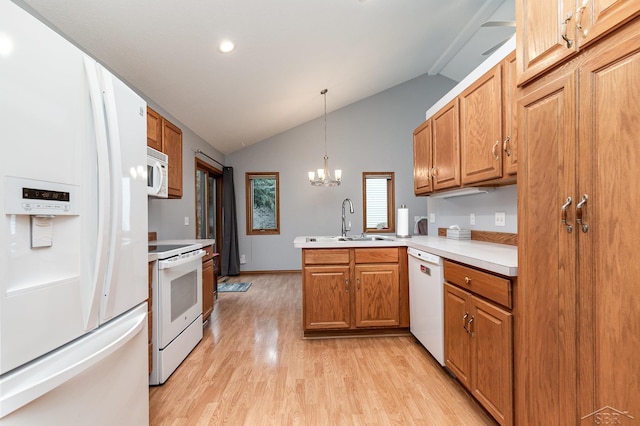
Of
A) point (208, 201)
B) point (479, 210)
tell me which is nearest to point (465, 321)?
point (479, 210)

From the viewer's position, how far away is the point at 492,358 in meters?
1.46

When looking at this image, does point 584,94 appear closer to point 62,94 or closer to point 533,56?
point 533,56

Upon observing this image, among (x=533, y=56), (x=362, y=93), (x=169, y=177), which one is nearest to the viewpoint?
(x=533, y=56)

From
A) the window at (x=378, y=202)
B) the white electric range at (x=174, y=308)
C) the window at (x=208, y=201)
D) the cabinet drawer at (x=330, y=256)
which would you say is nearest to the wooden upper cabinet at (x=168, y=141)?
the white electric range at (x=174, y=308)

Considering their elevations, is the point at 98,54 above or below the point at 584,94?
above

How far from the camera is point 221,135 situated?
464cm

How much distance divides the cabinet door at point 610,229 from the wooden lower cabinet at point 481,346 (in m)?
0.45

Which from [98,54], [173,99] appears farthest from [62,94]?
[173,99]

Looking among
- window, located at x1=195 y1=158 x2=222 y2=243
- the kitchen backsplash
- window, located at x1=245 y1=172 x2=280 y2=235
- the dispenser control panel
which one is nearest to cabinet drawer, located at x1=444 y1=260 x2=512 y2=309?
the kitchen backsplash

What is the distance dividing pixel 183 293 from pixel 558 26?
2.68m

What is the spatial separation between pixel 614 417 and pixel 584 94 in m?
0.99

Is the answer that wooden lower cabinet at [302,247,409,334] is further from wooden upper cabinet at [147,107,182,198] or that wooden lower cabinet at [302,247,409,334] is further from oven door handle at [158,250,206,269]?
wooden upper cabinet at [147,107,182,198]

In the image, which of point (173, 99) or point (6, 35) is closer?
point (6, 35)

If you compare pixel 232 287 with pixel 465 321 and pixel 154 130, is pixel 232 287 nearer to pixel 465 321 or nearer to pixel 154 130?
pixel 154 130
